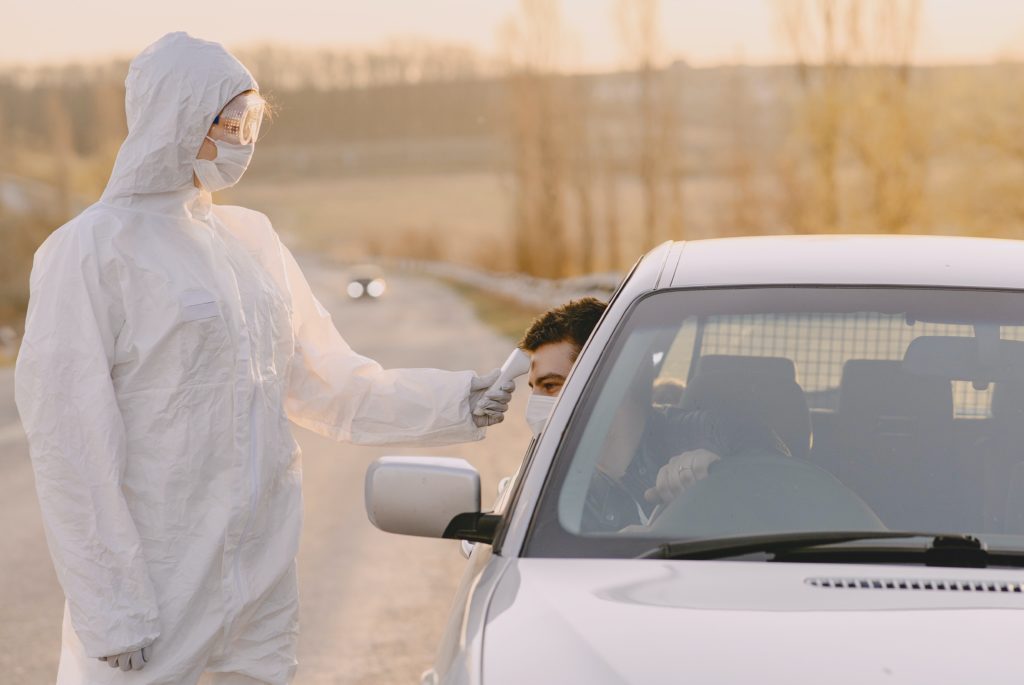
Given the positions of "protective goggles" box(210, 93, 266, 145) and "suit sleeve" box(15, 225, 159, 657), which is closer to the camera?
"suit sleeve" box(15, 225, 159, 657)

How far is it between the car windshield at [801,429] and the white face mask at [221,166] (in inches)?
36.0

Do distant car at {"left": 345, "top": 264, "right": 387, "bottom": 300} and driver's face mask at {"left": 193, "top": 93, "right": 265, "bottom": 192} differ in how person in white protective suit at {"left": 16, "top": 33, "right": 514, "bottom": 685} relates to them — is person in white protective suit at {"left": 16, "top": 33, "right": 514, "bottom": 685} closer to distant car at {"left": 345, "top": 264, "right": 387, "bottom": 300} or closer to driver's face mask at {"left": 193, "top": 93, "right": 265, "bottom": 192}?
driver's face mask at {"left": 193, "top": 93, "right": 265, "bottom": 192}

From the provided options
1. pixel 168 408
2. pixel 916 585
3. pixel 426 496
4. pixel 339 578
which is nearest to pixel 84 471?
pixel 168 408

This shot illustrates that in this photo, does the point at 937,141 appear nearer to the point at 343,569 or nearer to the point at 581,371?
the point at 343,569

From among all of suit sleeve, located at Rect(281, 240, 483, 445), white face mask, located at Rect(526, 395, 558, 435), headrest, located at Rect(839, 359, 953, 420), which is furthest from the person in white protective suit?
headrest, located at Rect(839, 359, 953, 420)

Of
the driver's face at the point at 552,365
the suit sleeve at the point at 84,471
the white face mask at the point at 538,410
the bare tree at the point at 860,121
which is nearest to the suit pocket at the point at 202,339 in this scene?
the suit sleeve at the point at 84,471

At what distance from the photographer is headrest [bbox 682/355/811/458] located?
3240 mm

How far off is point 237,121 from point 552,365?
1.04 metres

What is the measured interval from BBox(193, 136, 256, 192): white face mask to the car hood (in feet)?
3.79

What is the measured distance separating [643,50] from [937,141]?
8025 millimetres

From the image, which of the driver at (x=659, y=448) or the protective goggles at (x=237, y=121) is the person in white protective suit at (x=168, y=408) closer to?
the protective goggles at (x=237, y=121)

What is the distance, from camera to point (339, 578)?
7371 millimetres

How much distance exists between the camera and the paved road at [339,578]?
5.86m

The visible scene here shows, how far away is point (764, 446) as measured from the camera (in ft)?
10.5
